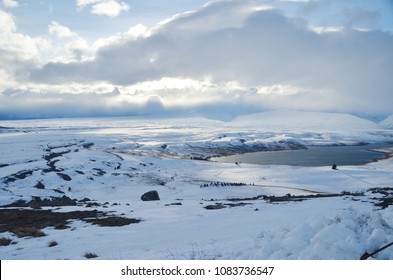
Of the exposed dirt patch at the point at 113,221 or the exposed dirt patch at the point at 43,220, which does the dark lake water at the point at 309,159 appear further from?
the exposed dirt patch at the point at 113,221

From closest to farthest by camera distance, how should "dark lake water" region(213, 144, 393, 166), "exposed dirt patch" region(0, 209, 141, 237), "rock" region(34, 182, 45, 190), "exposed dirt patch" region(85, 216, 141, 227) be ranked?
"exposed dirt patch" region(0, 209, 141, 237), "exposed dirt patch" region(85, 216, 141, 227), "rock" region(34, 182, 45, 190), "dark lake water" region(213, 144, 393, 166)

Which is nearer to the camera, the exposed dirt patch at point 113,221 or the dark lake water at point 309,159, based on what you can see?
the exposed dirt patch at point 113,221

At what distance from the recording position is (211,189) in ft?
173

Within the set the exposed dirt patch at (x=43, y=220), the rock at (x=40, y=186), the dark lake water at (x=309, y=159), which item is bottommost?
the dark lake water at (x=309, y=159)

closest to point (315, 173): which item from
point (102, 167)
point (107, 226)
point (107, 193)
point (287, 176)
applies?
point (287, 176)

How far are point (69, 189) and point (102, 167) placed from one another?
21957 mm

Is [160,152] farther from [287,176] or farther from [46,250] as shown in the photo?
[46,250]

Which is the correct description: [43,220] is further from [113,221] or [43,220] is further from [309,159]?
[309,159]

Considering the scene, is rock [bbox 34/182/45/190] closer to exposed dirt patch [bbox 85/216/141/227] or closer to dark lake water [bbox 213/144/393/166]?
exposed dirt patch [bbox 85/216/141/227]

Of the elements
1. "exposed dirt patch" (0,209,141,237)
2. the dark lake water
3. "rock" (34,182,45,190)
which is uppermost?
"exposed dirt patch" (0,209,141,237)

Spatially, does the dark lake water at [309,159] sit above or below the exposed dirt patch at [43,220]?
below

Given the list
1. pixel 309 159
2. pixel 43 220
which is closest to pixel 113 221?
pixel 43 220

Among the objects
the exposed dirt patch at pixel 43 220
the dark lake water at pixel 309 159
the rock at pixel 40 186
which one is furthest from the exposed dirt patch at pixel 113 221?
the dark lake water at pixel 309 159

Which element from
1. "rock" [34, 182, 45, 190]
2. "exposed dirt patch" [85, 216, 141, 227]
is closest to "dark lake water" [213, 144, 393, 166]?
"rock" [34, 182, 45, 190]
